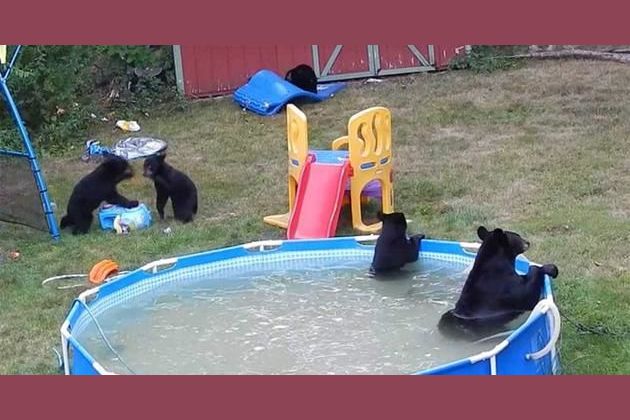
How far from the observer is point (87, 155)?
43.0ft

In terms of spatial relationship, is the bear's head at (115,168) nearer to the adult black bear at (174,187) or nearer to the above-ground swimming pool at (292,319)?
the adult black bear at (174,187)

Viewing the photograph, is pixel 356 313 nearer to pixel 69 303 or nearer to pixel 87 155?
pixel 69 303

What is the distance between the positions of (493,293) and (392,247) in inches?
62.8

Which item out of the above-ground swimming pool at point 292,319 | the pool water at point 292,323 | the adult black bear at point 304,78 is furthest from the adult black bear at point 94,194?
Result: the adult black bear at point 304,78

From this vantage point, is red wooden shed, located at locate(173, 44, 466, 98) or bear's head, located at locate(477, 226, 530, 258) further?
red wooden shed, located at locate(173, 44, 466, 98)

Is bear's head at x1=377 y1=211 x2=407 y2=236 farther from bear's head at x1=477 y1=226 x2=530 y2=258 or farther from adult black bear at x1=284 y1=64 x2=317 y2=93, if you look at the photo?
adult black bear at x1=284 y1=64 x2=317 y2=93

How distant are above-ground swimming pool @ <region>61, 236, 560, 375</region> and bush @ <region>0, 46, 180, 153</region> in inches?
207

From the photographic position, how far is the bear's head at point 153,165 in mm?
9961

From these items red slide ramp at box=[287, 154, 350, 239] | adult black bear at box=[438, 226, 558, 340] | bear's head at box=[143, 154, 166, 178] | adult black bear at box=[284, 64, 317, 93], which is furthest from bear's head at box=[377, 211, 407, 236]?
adult black bear at box=[284, 64, 317, 93]

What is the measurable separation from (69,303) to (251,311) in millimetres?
1450

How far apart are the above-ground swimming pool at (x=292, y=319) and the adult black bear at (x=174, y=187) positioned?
1.64 m

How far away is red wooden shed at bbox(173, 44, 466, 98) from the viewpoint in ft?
52.6

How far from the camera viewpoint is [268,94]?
15.0 m

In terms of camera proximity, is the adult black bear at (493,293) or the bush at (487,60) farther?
the bush at (487,60)
